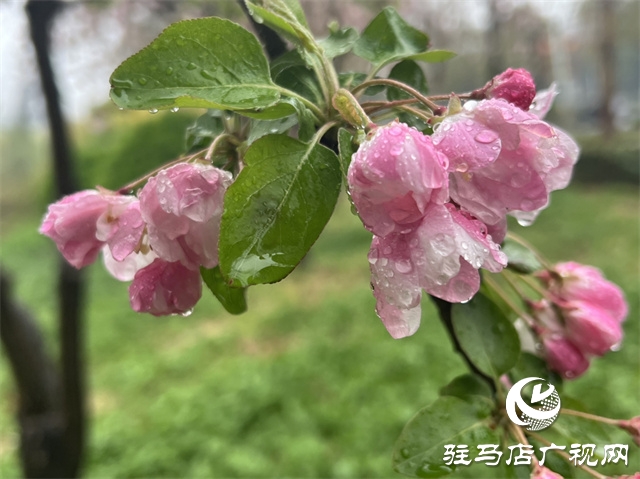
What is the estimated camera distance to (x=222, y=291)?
438 mm

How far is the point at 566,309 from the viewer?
21.8 inches

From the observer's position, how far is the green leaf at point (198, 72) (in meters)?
0.36

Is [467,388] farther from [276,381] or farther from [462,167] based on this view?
[276,381]

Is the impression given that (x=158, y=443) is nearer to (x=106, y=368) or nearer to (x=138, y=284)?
(x=106, y=368)

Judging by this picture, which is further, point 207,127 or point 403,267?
point 207,127

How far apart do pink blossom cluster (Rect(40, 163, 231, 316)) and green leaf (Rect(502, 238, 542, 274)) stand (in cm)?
28

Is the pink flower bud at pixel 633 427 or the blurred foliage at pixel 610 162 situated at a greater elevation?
the pink flower bud at pixel 633 427

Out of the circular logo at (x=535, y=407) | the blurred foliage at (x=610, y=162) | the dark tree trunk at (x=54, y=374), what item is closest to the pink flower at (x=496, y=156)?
the circular logo at (x=535, y=407)

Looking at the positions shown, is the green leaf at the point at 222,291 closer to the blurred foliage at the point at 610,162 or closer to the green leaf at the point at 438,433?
the green leaf at the point at 438,433

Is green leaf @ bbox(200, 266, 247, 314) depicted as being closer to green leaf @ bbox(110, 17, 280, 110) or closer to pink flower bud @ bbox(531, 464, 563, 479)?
green leaf @ bbox(110, 17, 280, 110)

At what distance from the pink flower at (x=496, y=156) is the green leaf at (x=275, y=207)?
8 centimetres

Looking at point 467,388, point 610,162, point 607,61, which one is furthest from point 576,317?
point 607,61

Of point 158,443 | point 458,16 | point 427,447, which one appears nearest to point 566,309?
point 427,447

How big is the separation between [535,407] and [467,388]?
0.19 ft
